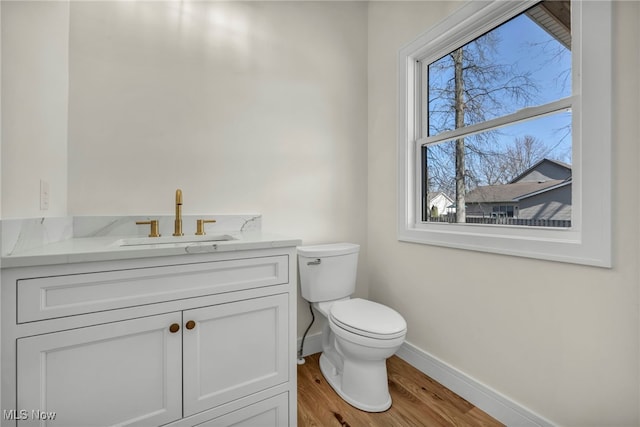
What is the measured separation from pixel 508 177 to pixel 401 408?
1.27 meters

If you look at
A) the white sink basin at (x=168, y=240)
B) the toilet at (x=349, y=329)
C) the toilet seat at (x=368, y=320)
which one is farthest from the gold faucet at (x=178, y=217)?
the toilet seat at (x=368, y=320)

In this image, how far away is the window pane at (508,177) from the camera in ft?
4.00

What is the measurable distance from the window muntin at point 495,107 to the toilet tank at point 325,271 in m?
0.61

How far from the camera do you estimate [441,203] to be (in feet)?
5.82

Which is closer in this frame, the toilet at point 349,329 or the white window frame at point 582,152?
the white window frame at point 582,152

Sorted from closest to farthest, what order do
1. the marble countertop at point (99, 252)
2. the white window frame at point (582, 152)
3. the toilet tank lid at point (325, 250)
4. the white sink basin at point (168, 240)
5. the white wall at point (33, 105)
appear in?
the marble countertop at point (99, 252)
the white wall at point (33, 105)
the white window frame at point (582, 152)
the white sink basin at point (168, 240)
the toilet tank lid at point (325, 250)

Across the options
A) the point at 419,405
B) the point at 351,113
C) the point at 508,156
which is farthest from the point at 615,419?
the point at 351,113

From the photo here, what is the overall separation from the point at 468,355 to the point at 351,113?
1.69 metres

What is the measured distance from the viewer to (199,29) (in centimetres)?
160

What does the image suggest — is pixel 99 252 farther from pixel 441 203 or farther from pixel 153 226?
pixel 441 203

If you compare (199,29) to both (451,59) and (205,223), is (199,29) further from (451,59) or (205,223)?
(451,59)

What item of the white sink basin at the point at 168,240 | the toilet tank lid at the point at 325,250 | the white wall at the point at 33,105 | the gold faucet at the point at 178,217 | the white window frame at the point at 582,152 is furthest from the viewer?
the toilet tank lid at the point at 325,250

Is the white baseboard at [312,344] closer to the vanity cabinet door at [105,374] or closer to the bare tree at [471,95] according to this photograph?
the vanity cabinet door at [105,374]

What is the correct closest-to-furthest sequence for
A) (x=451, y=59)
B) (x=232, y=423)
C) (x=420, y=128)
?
(x=232, y=423) → (x=451, y=59) → (x=420, y=128)
